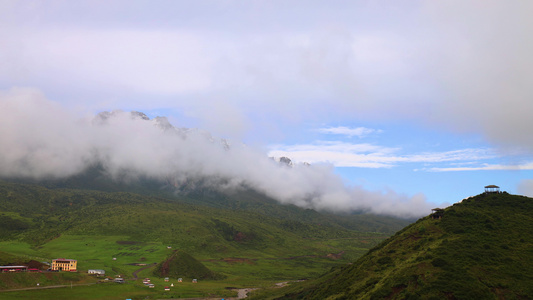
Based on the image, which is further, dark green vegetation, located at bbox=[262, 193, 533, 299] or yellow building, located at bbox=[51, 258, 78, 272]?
yellow building, located at bbox=[51, 258, 78, 272]

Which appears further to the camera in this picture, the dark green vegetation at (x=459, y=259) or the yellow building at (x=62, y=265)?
the yellow building at (x=62, y=265)

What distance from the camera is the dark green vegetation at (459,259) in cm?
7000

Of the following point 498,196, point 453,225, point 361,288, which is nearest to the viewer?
point 361,288

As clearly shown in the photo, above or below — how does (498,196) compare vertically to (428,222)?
above

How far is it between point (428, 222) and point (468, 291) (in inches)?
1601

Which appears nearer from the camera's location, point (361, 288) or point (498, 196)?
point (361, 288)

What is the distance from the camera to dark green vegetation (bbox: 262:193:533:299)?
70.0 m

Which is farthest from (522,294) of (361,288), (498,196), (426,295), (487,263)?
(498,196)

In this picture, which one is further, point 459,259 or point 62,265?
point 62,265

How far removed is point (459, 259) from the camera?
7850 cm

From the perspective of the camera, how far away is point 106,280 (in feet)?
508

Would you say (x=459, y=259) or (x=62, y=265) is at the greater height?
(x=459, y=259)

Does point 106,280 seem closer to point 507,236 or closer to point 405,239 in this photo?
point 405,239

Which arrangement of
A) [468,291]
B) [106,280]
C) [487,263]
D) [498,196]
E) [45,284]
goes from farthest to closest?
[106,280] < [45,284] < [498,196] < [487,263] < [468,291]
